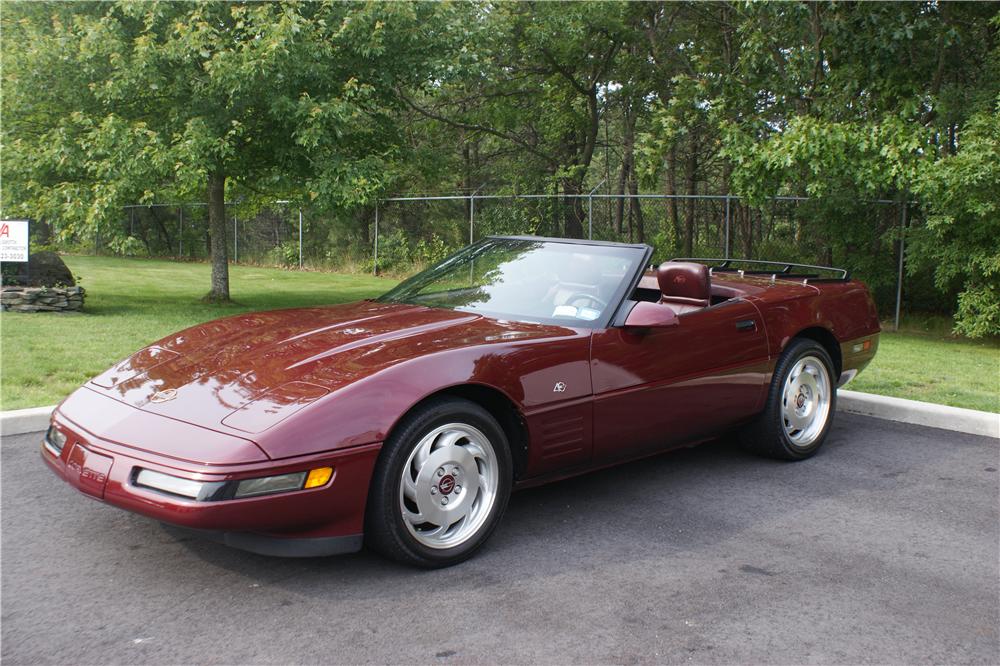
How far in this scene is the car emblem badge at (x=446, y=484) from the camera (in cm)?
373

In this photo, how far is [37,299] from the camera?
36.0ft

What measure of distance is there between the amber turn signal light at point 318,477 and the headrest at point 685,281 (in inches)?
95.2

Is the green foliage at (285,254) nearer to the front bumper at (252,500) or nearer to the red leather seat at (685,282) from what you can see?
the red leather seat at (685,282)

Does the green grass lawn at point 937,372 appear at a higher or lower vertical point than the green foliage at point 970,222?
lower

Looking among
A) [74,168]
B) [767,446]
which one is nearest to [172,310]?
[74,168]

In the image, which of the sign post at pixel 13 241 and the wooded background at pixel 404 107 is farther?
the wooded background at pixel 404 107

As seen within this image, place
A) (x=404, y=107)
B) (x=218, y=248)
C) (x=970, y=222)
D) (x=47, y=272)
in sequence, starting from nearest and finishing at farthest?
(x=970, y=222), (x=47, y=272), (x=404, y=107), (x=218, y=248)

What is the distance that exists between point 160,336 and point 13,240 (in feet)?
A: 6.42

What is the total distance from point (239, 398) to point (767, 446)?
3.39 metres

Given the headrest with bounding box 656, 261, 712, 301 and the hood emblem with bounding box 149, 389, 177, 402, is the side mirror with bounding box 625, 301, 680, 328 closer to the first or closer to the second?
the headrest with bounding box 656, 261, 712, 301

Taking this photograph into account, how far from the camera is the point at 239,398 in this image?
3545mm

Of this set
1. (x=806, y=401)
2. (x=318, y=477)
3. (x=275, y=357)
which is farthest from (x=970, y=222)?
(x=318, y=477)

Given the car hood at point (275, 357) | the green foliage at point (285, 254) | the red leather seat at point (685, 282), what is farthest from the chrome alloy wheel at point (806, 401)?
the green foliage at point (285, 254)

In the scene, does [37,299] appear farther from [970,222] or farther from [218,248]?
[970,222]
